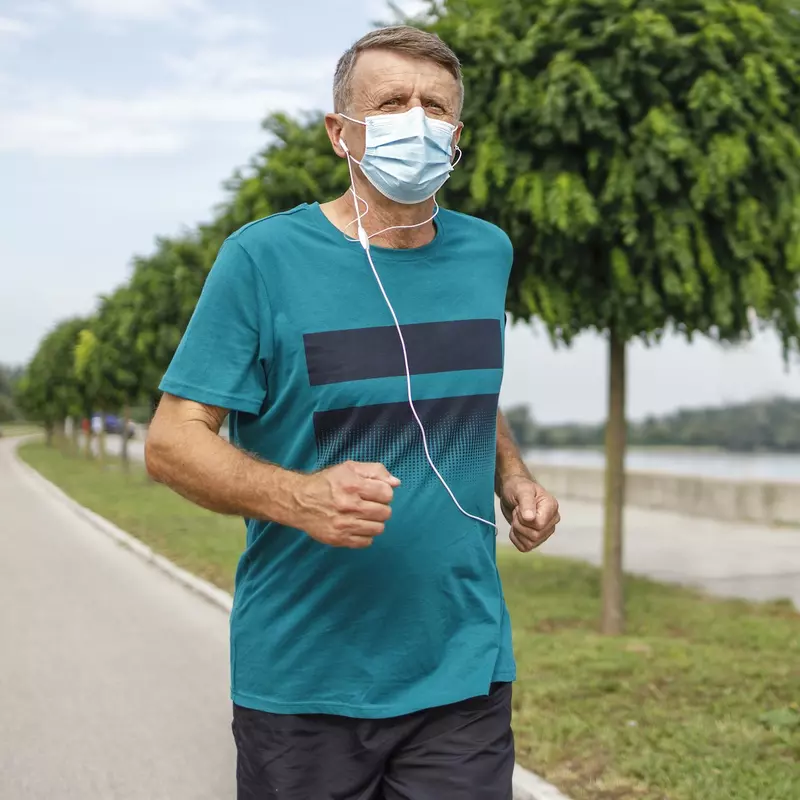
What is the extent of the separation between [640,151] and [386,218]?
16.3 ft

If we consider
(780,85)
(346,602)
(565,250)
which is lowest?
(346,602)

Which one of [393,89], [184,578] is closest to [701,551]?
[184,578]

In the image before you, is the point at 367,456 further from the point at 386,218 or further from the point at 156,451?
the point at 386,218

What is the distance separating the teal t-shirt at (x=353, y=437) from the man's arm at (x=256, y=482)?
0.06 metres

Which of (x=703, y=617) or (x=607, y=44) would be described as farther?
(x=703, y=617)

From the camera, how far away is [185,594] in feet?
34.9

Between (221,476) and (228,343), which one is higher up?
(228,343)

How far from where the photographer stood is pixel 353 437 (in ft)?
7.22

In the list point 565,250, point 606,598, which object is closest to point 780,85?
point 565,250

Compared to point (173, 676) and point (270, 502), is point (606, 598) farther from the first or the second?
point (270, 502)

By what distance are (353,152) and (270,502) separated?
0.80m

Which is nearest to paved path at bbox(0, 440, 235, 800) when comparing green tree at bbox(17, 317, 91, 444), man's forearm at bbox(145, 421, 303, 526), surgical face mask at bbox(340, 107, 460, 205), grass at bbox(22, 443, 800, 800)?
grass at bbox(22, 443, 800, 800)

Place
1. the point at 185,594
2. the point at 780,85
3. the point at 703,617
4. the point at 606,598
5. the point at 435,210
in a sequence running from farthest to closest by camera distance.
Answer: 1. the point at 185,594
2. the point at 703,617
3. the point at 606,598
4. the point at 780,85
5. the point at 435,210

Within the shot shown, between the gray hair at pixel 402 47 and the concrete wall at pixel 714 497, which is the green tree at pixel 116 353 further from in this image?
the gray hair at pixel 402 47
